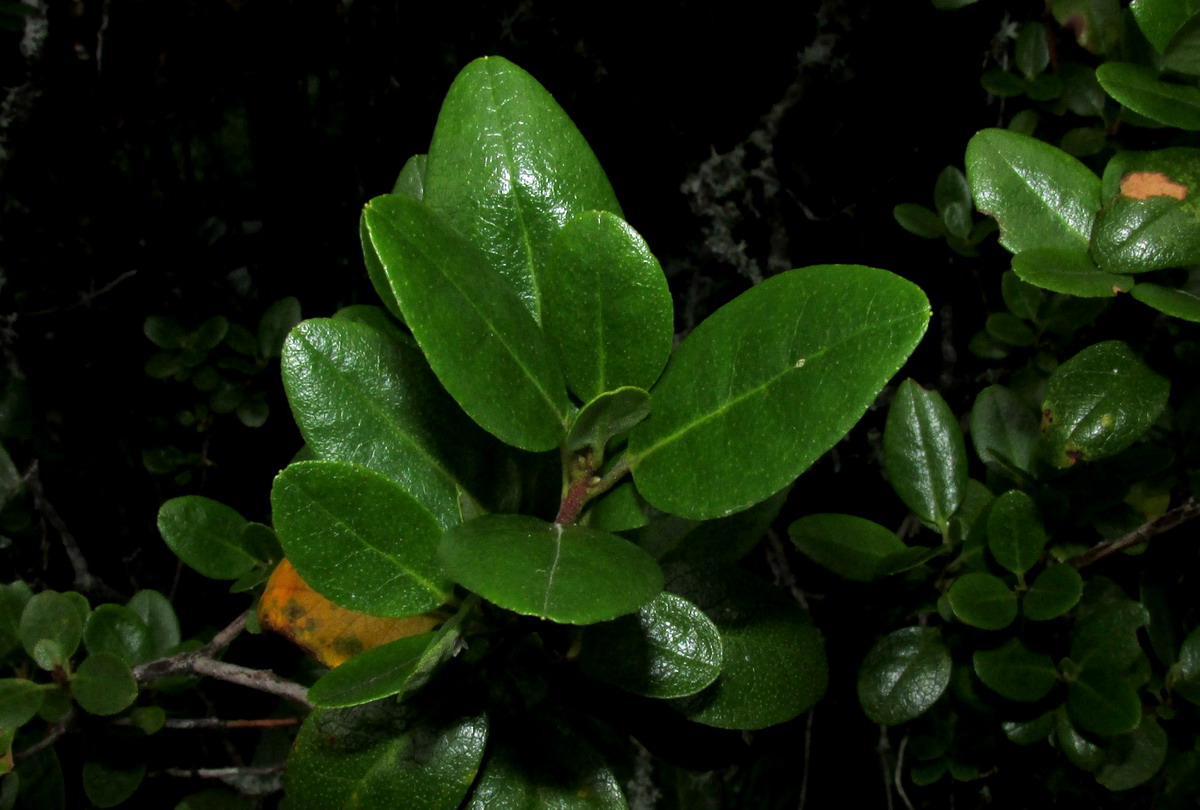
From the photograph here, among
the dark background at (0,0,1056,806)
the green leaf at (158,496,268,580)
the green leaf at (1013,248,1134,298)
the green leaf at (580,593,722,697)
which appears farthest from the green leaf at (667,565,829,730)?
the dark background at (0,0,1056,806)

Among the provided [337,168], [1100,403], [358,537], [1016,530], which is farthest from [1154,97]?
[337,168]

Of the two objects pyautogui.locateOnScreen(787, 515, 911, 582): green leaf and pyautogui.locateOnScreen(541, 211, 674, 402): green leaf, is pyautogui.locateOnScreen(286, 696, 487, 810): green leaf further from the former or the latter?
pyautogui.locateOnScreen(787, 515, 911, 582): green leaf

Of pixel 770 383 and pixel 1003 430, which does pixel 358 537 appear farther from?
pixel 1003 430

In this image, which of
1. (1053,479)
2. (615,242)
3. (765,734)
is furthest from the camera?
(765,734)

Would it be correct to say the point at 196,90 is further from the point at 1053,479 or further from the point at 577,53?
the point at 1053,479

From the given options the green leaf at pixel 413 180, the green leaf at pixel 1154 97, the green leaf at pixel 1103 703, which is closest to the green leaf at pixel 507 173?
the green leaf at pixel 413 180

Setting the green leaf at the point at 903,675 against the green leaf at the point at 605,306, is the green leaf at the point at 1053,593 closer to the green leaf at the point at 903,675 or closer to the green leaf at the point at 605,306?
the green leaf at the point at 903,675

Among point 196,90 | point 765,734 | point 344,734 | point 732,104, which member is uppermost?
point 196,90

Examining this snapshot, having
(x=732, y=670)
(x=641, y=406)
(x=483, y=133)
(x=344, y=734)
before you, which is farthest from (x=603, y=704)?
(x=483, y=133)

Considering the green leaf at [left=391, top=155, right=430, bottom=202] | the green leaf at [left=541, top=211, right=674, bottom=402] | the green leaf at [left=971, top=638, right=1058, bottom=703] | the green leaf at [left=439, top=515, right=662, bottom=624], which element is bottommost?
the green leaf at [left=971, top=638, right=1058, bottom=703]
